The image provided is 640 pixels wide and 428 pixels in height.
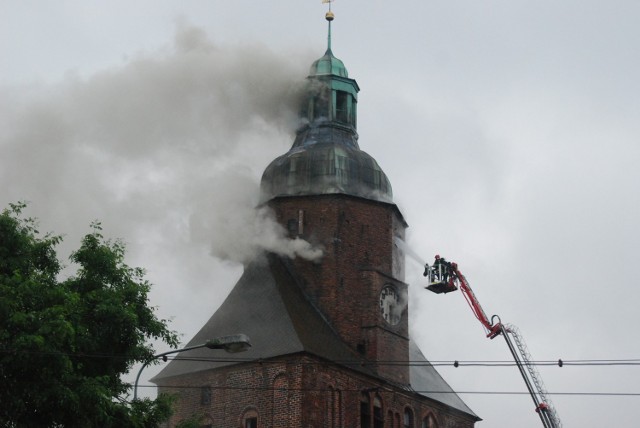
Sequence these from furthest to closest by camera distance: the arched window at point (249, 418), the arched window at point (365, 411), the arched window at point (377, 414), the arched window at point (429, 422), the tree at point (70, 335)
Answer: the arched window at point (429, 422), the arched window at point (377, 414), the arched window at point (365, 411), the arched window at point (249, 418), the tree at point (70, 335)

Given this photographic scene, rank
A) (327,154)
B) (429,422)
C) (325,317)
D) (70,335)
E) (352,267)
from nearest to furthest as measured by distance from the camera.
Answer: (70,335) → (325,317) → (352,267) → (327,154) → (429,422)

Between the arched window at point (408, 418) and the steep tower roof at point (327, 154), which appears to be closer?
the arched window at point (408, 418)

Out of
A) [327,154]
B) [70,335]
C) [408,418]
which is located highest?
[327,154]

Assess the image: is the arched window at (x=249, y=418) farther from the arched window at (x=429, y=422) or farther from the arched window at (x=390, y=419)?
the arched window at (x=429, y=422)

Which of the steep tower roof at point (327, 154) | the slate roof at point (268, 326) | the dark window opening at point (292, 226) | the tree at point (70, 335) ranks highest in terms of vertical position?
the steep tower roof at point (327, 154)

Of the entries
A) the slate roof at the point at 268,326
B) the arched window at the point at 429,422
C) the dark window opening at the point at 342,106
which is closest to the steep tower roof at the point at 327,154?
the dark window opening at the point at 342,106

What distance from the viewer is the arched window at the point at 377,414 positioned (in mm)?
56438

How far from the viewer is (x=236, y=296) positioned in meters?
58.1

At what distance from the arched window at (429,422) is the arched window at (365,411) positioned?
16.4 ft

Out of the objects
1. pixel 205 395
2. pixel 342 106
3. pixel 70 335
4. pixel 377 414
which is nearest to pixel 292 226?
pixel 342 106

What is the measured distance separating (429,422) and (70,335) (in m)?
30.1

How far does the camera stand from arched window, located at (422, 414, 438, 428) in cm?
6038

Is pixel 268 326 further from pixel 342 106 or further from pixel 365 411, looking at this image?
pixel 342 106

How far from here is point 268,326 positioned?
55.6m
